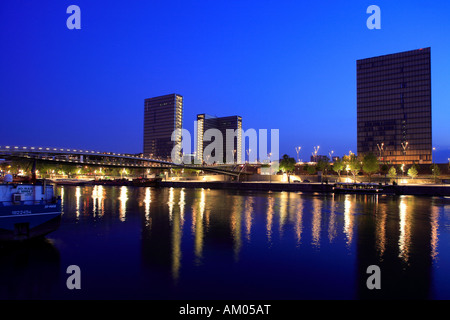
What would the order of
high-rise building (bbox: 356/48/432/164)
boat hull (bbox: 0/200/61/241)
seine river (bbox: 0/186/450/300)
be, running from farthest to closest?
high-rise building (bbox: 356/48/432/164), boat hull (bbox: 0/200/61/241), seine river (bbox: 0/186/450/300)

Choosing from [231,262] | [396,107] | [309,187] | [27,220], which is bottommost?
[309,187]

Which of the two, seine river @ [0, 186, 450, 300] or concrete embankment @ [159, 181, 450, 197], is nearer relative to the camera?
seine river @ [0, 186, 450, 300]

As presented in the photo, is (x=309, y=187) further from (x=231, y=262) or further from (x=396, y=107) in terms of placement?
(x=396, y=107)

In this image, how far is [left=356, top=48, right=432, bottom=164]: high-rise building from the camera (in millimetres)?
142750

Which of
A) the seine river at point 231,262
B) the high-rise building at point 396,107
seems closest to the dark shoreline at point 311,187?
the seine river at point 231,262

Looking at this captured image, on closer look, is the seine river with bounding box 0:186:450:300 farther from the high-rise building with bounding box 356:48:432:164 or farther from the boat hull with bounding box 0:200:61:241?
the high-rise building with bounding box 356:48:432:164

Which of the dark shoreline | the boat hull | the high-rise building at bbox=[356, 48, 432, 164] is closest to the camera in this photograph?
the boat hull

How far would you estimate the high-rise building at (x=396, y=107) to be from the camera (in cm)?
14275

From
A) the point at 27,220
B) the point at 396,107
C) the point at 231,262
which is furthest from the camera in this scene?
the point at 396,107

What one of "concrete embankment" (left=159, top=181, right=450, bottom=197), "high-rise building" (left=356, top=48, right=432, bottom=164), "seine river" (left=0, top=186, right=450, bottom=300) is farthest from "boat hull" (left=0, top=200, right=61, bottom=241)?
"high-rise building" (left=356, top=48, right=432, bottom=164)

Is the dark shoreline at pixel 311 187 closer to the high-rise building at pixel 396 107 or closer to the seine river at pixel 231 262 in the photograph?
the seine river at pixel 231 262

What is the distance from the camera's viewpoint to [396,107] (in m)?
149

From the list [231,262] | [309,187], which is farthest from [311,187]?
[231,262]
